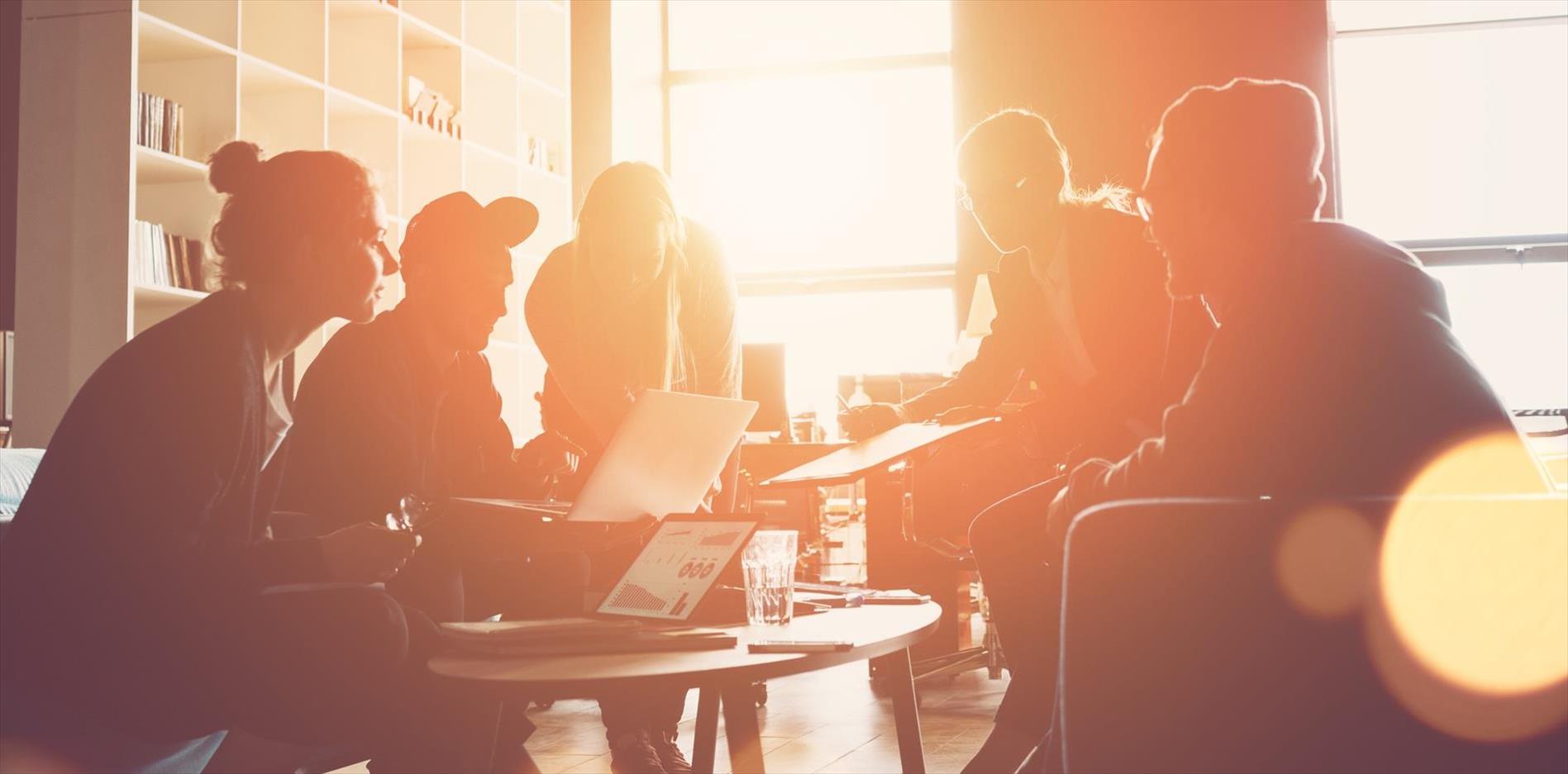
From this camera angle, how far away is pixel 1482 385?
47.4 inches

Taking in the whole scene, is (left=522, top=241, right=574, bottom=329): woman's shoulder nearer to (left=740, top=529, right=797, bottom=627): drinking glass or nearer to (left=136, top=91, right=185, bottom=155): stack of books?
(left=740, top=529, right=797, bottom=627): drinking glass

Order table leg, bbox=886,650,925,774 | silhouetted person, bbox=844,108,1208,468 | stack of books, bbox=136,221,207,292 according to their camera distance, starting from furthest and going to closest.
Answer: stack of books, bbox=136,221,207,292 < silhouetted person, bbox=844,108,1208,468 < table leg, bbox=886,650,925,774

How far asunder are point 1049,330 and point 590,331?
0.97m

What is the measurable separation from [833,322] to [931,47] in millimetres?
1833

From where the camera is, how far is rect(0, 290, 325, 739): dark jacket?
1.32 meters

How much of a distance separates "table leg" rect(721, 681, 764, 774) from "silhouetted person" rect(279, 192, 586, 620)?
362 mm

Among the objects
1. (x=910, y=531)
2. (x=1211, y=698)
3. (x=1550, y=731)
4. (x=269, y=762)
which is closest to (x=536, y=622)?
(x=269, y=762)

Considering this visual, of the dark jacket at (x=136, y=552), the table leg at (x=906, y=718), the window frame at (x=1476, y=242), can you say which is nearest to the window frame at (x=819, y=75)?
the window frame at (x=1476, y=242)

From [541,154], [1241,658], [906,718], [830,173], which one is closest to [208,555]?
[906,718]

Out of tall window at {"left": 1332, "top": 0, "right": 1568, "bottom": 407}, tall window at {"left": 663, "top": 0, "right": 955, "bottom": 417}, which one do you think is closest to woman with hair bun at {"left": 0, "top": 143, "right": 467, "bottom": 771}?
tall window at {"left": 663, "top": 0, "right": 955, "bottom": 417}

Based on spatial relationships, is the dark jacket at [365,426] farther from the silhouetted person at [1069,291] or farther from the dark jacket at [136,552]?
the silhouetted person at [1069,291]

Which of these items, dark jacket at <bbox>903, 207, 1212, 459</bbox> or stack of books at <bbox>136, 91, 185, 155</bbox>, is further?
stack of books at <bbox>136, 91, 185, 155</bbox>

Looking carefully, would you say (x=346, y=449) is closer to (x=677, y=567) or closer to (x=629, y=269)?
(x=677, y=567)

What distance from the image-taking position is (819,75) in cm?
795
